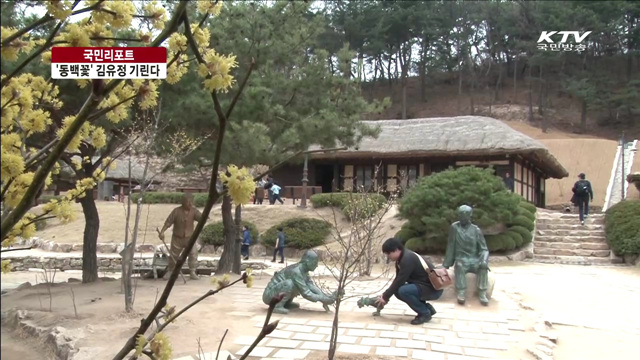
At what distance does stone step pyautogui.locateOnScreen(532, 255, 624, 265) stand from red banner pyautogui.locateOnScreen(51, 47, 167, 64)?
44.8 ft

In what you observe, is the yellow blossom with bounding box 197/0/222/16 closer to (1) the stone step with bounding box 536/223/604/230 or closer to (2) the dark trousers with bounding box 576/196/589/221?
(1) the stone step with bounding box 536/223/604/230

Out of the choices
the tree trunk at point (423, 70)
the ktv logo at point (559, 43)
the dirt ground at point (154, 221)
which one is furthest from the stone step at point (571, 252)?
the tree trunk at point (423, 70)

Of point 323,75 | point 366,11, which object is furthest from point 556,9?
point 323,75

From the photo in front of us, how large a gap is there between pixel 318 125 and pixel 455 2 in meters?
39.7

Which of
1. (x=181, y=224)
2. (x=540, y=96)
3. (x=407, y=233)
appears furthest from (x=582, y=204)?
(x=540, y=96)

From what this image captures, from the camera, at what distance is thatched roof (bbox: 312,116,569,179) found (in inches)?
747

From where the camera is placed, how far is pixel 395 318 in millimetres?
6586

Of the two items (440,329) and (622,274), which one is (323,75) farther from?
(622,274)

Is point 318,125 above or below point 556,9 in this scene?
below

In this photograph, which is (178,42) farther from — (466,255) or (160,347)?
(466,255)

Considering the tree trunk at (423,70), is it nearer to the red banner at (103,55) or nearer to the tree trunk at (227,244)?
the tree trunk at (227,244)

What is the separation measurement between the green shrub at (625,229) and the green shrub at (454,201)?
242 centimetres

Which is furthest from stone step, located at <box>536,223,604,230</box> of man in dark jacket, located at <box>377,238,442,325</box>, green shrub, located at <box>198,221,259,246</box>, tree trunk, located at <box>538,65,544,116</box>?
tree trunk, located at <box>538,65,544,116</box>

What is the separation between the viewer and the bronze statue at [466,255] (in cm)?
757
